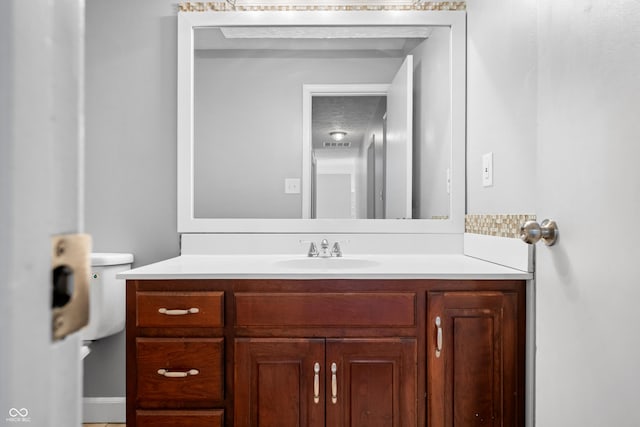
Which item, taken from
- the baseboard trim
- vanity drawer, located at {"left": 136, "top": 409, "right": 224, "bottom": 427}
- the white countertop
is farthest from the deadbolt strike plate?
the baseboard trim

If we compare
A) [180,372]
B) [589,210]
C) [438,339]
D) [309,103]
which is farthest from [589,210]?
[309,103]

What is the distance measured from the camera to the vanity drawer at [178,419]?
131 centimetres

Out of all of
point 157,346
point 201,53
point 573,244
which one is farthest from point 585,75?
point 201,53

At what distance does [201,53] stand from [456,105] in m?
1.19

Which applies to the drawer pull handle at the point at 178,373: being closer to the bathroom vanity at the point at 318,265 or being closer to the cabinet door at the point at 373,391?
the bathroom vanity at the point at 318,265

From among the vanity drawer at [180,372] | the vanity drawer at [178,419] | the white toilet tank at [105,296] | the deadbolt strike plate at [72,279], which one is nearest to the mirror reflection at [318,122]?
the white toilet tank at [105,296]

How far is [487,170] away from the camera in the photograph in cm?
161

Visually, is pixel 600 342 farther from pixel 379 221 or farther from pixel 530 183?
pixel 379 221

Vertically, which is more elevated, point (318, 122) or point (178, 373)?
point (318, 122)

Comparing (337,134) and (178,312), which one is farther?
(337,134)

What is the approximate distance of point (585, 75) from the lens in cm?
78

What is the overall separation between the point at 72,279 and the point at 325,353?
1134 millimetres

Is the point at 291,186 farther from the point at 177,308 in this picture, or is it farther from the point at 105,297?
the point at 105,297

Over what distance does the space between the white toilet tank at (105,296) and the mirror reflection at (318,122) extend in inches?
16.1
